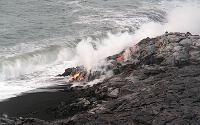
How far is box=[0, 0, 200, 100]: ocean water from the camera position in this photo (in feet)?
105

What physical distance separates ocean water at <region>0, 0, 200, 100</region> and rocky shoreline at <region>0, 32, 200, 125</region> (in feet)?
9.85

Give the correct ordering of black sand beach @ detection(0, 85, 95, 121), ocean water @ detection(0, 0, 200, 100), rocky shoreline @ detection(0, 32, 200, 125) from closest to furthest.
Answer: rocky shoreline @ detection(0, 32, 200, 125), black sand beach @ detection(0, 85, 95, 121), ocean water @ detection(0, 0, 200, 100)

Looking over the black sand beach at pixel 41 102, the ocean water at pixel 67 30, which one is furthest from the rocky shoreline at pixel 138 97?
the ocean water at pixel 67 30

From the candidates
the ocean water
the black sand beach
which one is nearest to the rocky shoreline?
the black sand beach

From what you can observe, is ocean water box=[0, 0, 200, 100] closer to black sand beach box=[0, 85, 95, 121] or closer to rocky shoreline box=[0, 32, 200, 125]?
black sand beach box=[0, 85, 95, 121]

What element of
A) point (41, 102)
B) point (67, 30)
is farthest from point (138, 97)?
point (67, 30)

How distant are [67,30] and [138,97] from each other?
70.2ft

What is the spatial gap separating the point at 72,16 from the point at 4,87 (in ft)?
65.3

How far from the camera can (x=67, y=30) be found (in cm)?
4181

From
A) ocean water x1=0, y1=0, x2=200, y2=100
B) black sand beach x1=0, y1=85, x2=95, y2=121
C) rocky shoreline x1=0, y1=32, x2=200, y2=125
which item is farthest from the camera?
ocean water x1=0, y1=0, x2=200, y2=100

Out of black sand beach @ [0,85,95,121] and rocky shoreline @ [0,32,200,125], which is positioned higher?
rocky shoreline @ [0,32,200,125]

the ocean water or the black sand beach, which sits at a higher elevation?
the ocean water

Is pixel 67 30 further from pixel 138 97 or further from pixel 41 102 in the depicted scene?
pixel 138 97

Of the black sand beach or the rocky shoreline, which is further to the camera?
the black sand beach
